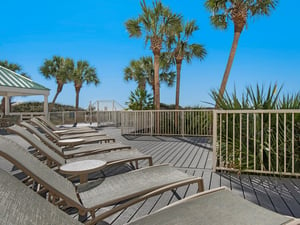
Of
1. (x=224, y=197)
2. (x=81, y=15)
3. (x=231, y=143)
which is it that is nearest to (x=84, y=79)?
(x=81, y=15)

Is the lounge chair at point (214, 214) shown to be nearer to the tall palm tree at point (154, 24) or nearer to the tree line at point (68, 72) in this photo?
the tall palm tree at point (154, 24)

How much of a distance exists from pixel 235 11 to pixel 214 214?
9.78m

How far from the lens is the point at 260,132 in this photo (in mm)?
3330

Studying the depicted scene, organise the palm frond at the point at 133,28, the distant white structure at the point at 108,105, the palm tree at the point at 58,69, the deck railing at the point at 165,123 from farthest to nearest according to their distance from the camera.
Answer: the palm tree at the point at 58,69 → the distant white structure at the point at 108,105 → the palm frond at the point at 133,28 → the deck railing at the point at 165,123

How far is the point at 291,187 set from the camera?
2.71 m

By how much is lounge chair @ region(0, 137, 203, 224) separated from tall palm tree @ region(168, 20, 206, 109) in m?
→ 9.99

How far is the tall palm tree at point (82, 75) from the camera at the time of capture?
19.3 meters

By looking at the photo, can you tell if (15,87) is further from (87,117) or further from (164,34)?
(164,34)

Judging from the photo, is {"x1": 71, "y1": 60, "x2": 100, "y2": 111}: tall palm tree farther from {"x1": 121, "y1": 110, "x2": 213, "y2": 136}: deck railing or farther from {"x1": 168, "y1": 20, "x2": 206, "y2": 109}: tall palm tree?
{"x1": 121, "y1": 110, "x2": 213, "y2": 136}: deck railing

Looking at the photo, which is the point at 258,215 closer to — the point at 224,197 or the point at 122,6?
the point at 224,197

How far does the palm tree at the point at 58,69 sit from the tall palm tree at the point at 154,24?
11.4m

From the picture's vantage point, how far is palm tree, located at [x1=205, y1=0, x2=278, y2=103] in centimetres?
871

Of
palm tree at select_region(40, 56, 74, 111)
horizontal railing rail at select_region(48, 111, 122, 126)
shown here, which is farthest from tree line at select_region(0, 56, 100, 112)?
horizontal railing rail at select_region(48, 111, 122, 126)

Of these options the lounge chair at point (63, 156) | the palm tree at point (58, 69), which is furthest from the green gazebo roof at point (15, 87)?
the lounge chair at point (63, 156)
